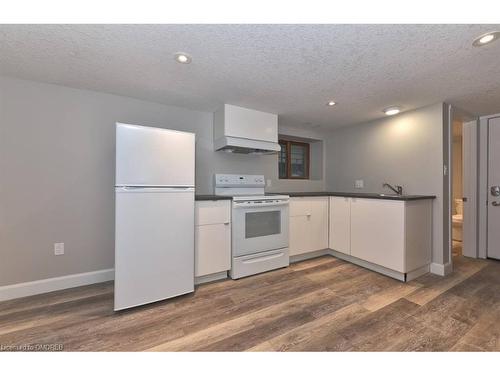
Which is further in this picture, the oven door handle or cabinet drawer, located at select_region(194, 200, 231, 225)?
the oven door handle

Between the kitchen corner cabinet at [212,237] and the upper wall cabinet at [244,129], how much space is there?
2.52 ft

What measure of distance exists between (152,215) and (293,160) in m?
2.73

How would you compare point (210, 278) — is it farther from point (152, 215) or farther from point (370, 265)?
point (370, 265)

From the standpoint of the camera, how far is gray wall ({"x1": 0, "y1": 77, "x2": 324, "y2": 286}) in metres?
1.89

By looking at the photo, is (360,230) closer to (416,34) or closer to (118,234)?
(416,34)

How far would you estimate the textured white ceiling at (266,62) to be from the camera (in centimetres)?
129

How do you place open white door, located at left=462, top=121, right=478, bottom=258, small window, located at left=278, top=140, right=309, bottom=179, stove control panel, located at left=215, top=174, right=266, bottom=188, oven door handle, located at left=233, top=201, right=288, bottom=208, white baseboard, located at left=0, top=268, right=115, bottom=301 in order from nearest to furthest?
white baseboard, located at left=0, top=268, right=115, bottom=301
oven door handle, located at left=233, top=201, right=288, bottom=208
stove control panel, located at left=215, top=174, right=266, bottom=188
open white door, located at left=462, top=121, right=478, bottom=258
small window, located at left=278, top=140, right=309, bottom=179

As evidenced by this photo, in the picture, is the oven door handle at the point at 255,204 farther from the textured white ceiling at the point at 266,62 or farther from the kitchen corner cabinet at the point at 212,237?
the textured white ceiling at the point at 266,62

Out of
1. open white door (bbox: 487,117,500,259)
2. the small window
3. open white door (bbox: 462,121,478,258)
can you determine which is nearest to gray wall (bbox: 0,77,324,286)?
the small window

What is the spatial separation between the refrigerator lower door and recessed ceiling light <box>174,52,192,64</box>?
1.04 meters

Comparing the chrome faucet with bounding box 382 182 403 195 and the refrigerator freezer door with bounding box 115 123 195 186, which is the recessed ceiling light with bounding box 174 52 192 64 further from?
the chrome faucet with bounding box 382 182 403 195

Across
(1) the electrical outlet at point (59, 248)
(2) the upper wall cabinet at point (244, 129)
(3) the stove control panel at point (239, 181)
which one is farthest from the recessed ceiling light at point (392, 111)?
(1) the electrical outlet at point (59, 248)

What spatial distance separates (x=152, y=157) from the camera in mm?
1750
